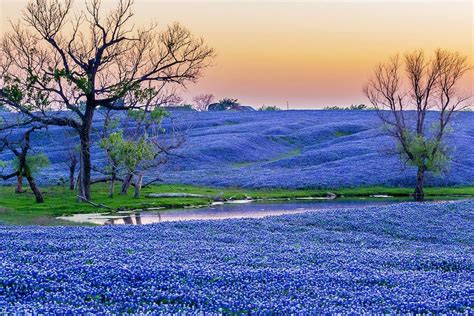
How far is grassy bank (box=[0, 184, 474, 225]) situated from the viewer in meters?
40.8

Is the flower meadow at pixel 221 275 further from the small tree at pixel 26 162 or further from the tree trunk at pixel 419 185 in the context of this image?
the tree trunk at pixel 419 185

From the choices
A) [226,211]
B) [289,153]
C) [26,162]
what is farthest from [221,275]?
[289,153]

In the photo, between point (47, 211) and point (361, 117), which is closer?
point (47, 211)

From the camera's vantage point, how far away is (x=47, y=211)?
42875mm

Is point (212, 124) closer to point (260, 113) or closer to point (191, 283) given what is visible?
point (260, 113)

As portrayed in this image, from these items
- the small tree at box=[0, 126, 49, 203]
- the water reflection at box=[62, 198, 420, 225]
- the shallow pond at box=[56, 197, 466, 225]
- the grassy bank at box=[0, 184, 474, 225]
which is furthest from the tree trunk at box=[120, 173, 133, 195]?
the water reflection at box=[62, 198, 420, 225]

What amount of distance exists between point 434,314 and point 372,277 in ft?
11.1

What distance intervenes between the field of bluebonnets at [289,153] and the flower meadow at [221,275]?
39.6 m

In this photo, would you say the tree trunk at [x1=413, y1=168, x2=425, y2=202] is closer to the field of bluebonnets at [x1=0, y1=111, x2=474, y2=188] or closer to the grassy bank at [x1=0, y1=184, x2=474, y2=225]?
the grassy bank at [x1=0, y1=184, x2=474, y2=225]

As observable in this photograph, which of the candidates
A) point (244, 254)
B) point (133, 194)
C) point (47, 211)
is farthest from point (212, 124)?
point (244, 254)

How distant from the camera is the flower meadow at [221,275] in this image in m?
11.2

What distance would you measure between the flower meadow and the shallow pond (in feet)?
50.4

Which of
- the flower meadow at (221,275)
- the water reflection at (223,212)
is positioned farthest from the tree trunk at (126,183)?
the flower meadow at (221,275)

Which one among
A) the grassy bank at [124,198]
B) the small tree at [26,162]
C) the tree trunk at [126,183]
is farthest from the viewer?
the tree trunk at [126,183]
